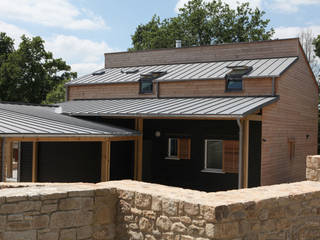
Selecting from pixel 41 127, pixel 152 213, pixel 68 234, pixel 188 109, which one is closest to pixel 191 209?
pixel 152 213

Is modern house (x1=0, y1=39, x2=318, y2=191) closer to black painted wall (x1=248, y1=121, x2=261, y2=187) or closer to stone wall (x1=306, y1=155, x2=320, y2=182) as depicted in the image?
black painted wall (x1=248, y1=121, x2=261, y2=187)

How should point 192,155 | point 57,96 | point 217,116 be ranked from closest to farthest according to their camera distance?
point 217,116 < point 192,155 < point 57,96

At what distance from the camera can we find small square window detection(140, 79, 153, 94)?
1838cm

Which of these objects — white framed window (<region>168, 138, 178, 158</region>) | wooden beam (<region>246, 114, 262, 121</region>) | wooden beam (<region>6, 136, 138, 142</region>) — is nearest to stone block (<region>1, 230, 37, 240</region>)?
wooden beam (<region>6, 136, 138, 142</region>)

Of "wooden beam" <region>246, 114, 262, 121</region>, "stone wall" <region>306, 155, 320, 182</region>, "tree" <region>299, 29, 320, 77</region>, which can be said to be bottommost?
"stone wall" <region>306, 155, 320, 182</region>

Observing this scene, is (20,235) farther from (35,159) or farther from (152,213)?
(35,159)

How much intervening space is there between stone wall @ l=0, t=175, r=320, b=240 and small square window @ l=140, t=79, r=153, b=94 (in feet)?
41.8

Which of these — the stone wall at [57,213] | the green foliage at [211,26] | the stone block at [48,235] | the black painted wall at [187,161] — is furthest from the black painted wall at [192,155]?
the green foliage at [211,26]

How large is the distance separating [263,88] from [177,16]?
78.6ft

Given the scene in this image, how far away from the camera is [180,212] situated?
4703 millimetres

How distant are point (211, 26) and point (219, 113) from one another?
25.2 metres

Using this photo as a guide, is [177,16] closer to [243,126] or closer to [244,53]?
[244,53]

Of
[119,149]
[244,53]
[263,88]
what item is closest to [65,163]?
[119,149]

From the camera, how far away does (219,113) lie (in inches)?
448
